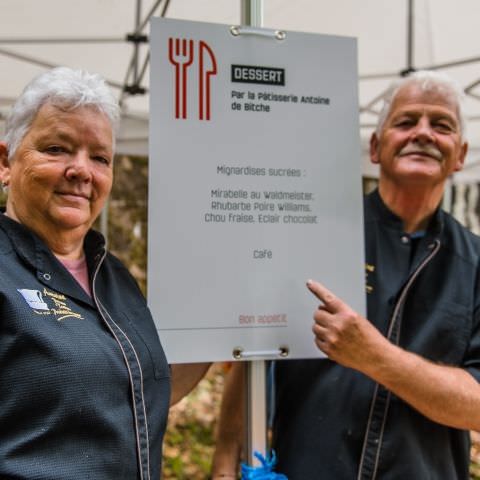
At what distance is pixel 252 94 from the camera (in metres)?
1.38

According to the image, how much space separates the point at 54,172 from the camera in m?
1.14

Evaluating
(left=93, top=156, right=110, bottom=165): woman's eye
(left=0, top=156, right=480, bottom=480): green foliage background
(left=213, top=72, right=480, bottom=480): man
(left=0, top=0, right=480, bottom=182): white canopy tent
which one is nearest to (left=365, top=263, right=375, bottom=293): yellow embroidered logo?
(left=213, top=72, right=480, bottom=480): man

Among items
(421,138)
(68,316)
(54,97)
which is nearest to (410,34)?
(421,138)

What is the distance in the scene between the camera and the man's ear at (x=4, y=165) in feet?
3.92

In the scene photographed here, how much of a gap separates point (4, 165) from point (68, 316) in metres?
0.37

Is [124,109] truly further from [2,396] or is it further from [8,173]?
[2,396]

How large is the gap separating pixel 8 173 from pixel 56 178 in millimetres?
120

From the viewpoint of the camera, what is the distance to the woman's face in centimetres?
114

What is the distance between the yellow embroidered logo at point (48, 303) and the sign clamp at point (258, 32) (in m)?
0.73

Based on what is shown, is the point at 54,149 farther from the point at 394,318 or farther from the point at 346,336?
the point at 394,318

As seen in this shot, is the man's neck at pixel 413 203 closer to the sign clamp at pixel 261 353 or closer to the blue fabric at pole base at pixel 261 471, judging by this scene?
the sign clamp at pixel 261 353

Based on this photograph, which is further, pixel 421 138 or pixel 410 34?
pixel 410 34

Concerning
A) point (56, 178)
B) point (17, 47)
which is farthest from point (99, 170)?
point (17, 47)

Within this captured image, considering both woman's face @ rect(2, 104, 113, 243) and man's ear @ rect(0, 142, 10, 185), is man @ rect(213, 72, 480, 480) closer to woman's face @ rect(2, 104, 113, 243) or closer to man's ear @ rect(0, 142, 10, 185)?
woman's face @ rect(2, 104, 113, 243)
